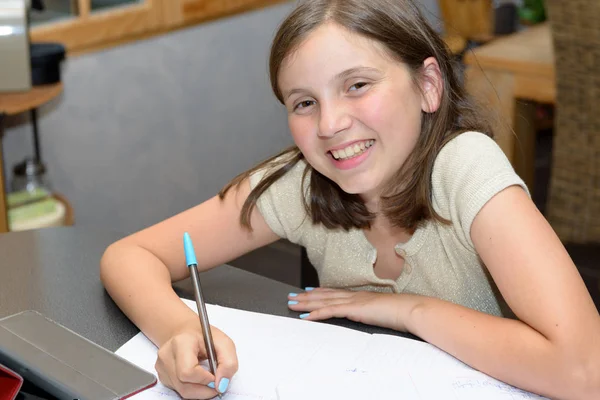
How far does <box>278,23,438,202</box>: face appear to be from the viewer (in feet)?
3.67

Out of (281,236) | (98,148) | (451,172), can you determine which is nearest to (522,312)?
(451,172)

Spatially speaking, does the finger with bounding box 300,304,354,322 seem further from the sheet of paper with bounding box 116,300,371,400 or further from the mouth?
the mouth

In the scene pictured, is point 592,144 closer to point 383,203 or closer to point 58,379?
point 383,203

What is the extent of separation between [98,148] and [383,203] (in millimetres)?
1571

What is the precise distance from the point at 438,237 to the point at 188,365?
0.46 metres

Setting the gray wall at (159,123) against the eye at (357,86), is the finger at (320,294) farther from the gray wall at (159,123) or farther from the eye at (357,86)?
the gray wall at (159,123)

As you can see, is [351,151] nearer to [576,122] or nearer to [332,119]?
[332,119]

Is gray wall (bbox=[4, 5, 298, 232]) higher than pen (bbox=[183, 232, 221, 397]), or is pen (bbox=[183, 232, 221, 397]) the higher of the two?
pen (bbox=[183, 232, 221, 397])

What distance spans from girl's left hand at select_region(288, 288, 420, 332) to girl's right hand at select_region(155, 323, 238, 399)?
15 centimetres

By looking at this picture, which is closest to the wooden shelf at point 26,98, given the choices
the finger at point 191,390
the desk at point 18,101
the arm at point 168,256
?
the desk at point 18,101

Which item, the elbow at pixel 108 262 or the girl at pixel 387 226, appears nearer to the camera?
the girl at pixel 387 226

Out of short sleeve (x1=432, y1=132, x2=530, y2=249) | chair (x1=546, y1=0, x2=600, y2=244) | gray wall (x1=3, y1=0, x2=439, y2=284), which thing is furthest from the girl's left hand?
gray wall (x1=3, y1=0, x2=439, y2=284)

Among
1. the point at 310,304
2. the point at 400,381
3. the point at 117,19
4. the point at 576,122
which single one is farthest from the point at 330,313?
the point at 117,19

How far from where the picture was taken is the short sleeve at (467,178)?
1086 mm
